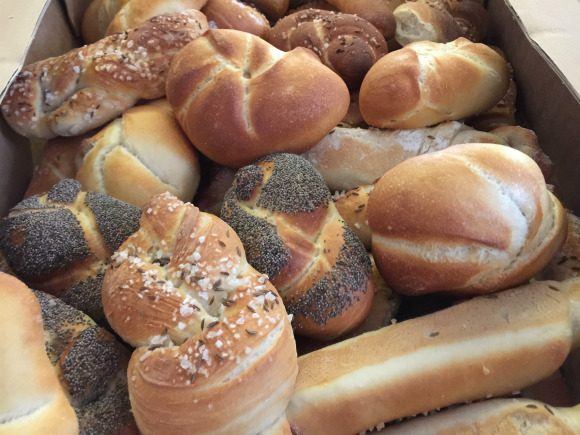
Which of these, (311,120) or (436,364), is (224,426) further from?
(311,120)

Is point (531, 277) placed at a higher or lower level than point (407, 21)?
lower

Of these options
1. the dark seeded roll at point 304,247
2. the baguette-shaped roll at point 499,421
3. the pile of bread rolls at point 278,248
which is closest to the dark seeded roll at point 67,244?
the pile of bread rolls at point 278,248

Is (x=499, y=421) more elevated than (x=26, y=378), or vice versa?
(x=26, y=378)

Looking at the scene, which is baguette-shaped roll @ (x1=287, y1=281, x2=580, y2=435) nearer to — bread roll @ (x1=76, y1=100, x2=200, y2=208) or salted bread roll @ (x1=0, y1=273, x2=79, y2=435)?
salted bread roll @ (x1=0, y1=273, x2=79, y2=435)

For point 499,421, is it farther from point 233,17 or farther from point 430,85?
point 233,17

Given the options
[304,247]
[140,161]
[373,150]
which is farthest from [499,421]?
[140,161]

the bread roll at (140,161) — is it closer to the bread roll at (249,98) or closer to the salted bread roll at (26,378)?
the bread roll at (249,98)

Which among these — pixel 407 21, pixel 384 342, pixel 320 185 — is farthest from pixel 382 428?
pixel 407 21
